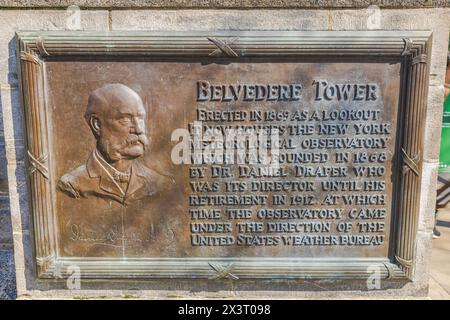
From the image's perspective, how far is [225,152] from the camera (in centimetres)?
296

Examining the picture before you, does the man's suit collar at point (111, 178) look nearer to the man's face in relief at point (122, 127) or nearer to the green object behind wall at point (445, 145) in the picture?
the man's face in relief at point (122, 127)

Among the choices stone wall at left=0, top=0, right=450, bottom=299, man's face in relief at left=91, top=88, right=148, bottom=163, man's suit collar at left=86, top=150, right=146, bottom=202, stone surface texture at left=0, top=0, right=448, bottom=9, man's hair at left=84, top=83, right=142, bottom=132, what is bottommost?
man's suit collar at left=86, top=150, right=146, bottom=202

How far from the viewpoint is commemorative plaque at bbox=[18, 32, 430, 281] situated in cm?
279

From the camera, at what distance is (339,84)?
2859 millimetres

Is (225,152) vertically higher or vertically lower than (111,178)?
higher

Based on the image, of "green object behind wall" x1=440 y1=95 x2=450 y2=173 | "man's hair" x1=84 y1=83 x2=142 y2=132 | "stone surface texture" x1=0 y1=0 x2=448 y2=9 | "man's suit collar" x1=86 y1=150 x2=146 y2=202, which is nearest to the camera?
"stone surface texture" x1=0 y1=0 x2=448 y2=9

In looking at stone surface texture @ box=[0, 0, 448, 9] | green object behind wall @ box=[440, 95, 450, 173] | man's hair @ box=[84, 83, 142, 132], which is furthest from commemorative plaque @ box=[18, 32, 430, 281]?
green object behind wall @ box=[440, 95, 450, 173]

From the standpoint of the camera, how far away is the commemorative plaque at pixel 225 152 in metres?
2.79

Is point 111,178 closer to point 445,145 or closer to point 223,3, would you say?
point 223,3

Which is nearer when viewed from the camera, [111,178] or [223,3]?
[223,3]

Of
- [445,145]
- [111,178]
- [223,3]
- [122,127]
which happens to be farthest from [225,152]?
[445,145]

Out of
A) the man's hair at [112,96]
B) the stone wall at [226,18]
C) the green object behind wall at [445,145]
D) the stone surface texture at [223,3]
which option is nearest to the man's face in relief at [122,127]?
the man's hair at [112,96]

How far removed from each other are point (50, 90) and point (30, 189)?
0.78 m

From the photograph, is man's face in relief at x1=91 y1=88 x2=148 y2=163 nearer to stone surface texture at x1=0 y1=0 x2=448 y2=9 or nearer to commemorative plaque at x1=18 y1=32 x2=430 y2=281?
commemorative plaque at x1=18 y1=32 x2=430 y2=281
